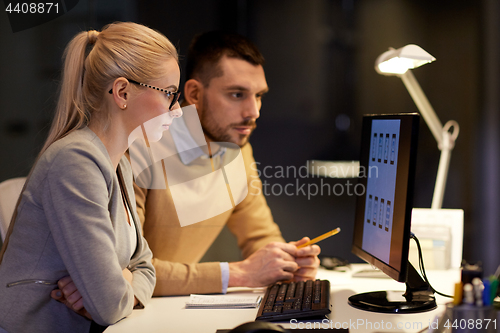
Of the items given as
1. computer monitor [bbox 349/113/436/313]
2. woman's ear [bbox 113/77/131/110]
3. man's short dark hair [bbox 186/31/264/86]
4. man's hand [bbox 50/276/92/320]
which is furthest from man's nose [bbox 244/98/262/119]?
man's hand [bbox 50/276/92/320]

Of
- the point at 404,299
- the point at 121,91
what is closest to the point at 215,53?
the point at 121,91

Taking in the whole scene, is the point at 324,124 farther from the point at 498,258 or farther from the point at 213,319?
the point at 213,319

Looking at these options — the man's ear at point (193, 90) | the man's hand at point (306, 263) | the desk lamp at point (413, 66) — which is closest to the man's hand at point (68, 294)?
the man's hand at point (306, 263)

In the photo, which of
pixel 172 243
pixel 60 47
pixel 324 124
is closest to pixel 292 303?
pixel 172 243

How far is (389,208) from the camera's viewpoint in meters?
1.04

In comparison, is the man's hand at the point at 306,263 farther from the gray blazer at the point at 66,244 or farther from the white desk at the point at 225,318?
the gray blazer at the point at 66,244

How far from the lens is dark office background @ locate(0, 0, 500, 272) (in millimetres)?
2285

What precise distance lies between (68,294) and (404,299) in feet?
2.66

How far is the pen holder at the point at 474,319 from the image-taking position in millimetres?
675

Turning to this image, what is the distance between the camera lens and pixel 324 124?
233 cm

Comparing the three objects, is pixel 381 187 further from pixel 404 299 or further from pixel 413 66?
pixel 413 66

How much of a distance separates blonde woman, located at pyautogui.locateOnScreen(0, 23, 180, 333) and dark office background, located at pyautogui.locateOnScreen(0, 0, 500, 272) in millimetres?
1208

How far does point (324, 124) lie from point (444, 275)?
1.13 meters

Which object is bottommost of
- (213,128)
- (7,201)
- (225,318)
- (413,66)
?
(225,318)
